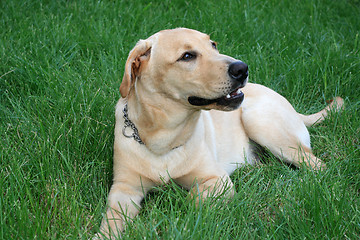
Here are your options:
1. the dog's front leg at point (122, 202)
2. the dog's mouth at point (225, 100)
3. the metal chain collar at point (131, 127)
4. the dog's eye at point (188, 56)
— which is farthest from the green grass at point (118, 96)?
the dog's eye at point (188, 56)

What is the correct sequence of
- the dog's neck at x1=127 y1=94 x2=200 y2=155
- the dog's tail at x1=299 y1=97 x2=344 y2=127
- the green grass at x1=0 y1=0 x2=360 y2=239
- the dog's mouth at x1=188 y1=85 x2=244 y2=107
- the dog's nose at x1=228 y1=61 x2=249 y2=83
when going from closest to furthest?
the green grass at x1=0 y1=0 x2=360 y2=239
the dog's nose at x1=228 y1=61 x2=249 y2=83
the dog's mouth at x1=188 y1=85 x2=244 y2=107
the dog's neck at x1=127 y1=94 x2=200 y2=155
the dog's tail at x1=299 y1=97 x2=344 y2=127

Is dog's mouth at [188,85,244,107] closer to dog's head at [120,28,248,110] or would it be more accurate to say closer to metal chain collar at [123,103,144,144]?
dog's head at [120,28,248,110]

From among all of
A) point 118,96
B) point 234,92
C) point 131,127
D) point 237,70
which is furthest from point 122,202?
point 118,96

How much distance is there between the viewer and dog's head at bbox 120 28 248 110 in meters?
2.67

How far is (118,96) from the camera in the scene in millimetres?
3984

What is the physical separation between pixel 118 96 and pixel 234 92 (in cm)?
150

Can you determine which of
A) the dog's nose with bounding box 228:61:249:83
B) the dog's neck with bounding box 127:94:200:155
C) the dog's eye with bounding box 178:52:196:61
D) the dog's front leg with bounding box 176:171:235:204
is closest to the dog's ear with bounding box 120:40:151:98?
the dog's neck with bounding box 127:94:200:155

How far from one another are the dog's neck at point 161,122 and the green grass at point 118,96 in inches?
15.0

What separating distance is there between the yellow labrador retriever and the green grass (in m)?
0.14

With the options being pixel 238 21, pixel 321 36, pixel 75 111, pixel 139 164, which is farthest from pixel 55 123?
pixel 321 36

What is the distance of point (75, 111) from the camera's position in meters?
3.60

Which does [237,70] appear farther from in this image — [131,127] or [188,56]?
[131,127]

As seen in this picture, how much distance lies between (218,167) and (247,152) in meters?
0.58

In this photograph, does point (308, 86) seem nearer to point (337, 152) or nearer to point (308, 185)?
point (337, 152)
